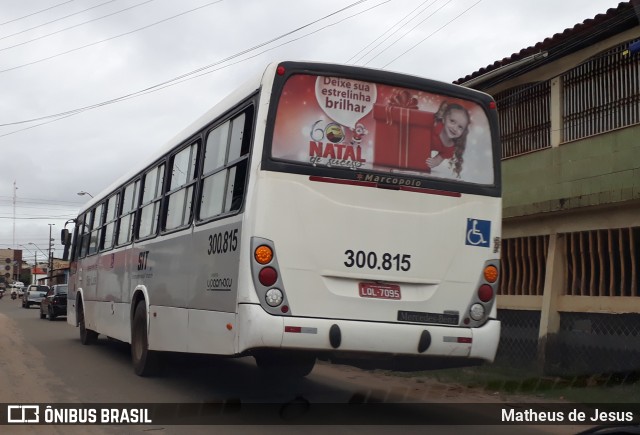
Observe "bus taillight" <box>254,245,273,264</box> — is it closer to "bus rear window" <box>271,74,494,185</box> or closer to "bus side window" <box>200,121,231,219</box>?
"bus rear window" <box>271,74,494,185</box>

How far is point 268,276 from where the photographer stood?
275 inches

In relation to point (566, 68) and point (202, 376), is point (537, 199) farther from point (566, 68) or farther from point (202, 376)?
point (202, 376)

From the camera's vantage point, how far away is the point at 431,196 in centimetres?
768

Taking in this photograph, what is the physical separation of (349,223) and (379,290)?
0.69 m

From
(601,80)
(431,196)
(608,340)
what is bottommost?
(608,340)

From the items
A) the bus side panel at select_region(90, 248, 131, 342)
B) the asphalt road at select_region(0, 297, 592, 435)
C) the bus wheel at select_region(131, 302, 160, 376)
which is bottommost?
the asphalt road at select_region(0, 297, 592, 435)

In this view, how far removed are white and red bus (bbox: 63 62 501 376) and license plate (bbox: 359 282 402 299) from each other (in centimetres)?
1

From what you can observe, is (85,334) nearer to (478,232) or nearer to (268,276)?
(268,276)

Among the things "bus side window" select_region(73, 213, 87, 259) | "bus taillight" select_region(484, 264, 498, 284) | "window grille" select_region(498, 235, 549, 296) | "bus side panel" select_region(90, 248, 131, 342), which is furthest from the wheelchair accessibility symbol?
"bus side window" select_region(73, 213, 87, 259)

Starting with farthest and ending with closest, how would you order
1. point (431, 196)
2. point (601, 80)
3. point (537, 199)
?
point (537, 199) < point (601, 80) < point (431, 196)

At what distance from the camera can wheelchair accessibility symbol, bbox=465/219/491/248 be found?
780 cm

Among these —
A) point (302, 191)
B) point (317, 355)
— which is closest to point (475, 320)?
point (317, 355)

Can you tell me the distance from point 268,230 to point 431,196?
1.73m

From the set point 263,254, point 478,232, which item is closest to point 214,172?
point 263,254
